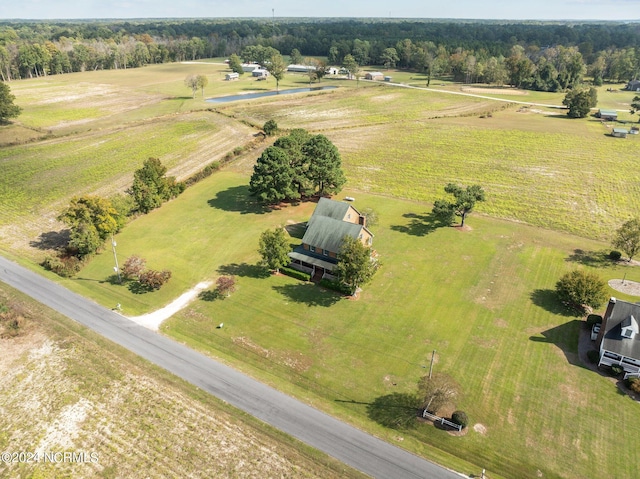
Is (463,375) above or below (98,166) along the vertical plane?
below

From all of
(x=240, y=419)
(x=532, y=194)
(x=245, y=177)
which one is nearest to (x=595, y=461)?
(x=240, y=419)

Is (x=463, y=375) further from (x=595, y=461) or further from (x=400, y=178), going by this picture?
(x=400, y=178)

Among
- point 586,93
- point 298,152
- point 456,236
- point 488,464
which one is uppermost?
point 586,93

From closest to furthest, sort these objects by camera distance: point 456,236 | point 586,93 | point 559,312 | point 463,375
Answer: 1. point 463,375
2. point 559,312
3. point 456,236
4. point 586,93

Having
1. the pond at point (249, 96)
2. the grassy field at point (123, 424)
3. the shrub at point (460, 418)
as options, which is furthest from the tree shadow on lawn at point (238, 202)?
the pond at point (249, 96)

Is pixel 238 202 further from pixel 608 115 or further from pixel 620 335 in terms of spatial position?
pixel 608 115

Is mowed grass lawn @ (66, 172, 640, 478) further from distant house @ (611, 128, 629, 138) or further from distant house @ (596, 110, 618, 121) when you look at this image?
distant house @ (596, 110, 618, 121)
